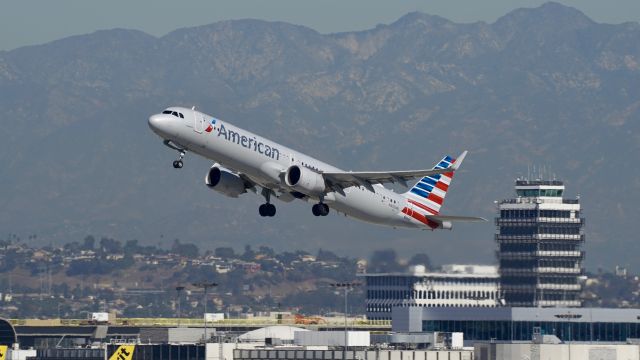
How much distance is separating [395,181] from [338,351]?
135 ft

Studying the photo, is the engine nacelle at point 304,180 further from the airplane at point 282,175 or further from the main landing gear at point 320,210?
the main landing gear at point 320,210

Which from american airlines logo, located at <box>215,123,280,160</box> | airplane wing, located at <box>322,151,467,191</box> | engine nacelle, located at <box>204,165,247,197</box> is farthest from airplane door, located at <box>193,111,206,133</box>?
airplane wing, located at <box>322,151,467,191</box>

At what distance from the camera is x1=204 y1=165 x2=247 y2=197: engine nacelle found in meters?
144

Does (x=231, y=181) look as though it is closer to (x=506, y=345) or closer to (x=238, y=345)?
(x=238, y=345)

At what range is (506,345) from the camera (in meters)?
198

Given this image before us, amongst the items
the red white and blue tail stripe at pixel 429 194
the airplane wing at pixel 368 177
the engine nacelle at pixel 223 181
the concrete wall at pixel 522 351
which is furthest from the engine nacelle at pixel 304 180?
the concrete wall at pixel 522 351

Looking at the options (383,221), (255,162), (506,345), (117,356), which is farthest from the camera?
(506,345)

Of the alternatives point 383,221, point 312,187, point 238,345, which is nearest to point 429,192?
point 383,221

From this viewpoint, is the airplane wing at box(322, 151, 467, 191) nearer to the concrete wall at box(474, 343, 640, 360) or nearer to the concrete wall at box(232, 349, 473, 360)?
the concrete wall at box(232, 349, 473, 360)

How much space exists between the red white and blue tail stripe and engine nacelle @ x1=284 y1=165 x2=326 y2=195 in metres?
15.2

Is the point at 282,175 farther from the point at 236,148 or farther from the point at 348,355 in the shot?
the point at 348,355

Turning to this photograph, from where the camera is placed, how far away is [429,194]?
15888 cm

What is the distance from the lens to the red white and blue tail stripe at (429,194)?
155 metres

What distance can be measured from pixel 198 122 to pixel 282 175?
7428mm
